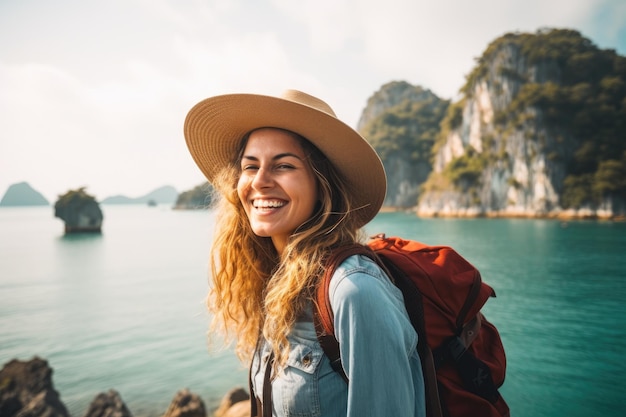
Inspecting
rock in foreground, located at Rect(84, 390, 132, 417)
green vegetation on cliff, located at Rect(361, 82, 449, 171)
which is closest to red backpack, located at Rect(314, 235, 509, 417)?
rock in foreground, located at Rect(84, 390, 132, 417)

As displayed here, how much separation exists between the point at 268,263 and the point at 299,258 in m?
0.62

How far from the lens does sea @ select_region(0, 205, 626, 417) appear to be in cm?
708

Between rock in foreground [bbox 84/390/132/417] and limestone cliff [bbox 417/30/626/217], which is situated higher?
limestone cliff [bbox 417/30/626/217]

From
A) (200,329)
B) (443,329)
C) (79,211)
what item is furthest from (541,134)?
(79,211)

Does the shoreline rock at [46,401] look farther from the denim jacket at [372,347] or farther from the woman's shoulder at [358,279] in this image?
the woman's shoulder at [358,279]

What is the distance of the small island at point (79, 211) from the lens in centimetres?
5216

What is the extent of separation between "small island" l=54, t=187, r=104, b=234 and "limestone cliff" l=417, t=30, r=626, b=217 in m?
63.4

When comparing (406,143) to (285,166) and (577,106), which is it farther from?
(285,166)

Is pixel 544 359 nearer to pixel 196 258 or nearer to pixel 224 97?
pixel 224 97

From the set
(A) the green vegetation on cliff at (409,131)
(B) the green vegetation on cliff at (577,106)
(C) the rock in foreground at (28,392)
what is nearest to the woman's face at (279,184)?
(C) the rock in foreground at (28,392)

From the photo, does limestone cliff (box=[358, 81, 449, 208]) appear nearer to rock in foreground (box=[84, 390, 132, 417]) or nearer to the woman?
rock in foreground (box=[84, 390, 132, 417])

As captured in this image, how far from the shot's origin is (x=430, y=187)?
72.2 m

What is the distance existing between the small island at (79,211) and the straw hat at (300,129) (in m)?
62.2

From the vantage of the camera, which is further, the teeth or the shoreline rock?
the shoreline rock
